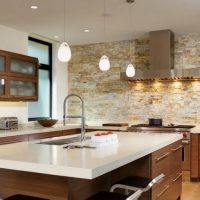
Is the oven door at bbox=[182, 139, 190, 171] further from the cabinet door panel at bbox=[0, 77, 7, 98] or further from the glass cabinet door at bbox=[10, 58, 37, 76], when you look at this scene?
the cabinet door panel at bbox=[0, 77, 7, 98]

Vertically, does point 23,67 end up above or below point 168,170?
above

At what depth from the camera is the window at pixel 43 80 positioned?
21.5 feet

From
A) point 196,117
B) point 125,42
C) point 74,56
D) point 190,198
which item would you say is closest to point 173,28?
point 125,42

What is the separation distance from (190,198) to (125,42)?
3.56 meters

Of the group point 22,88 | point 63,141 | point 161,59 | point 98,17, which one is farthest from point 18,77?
point 161,59

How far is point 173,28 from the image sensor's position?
576cm

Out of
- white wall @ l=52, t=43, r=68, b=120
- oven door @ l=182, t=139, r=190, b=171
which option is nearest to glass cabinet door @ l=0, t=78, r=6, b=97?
white wall @ l=52, t=43, r=68, b=120

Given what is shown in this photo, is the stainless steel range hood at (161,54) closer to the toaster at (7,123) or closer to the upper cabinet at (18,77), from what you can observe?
the upper cabinet at (18,77)

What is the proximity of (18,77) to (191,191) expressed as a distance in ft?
11.0

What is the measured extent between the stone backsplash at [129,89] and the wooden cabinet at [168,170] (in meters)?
2.06

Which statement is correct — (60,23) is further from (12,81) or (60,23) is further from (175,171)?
(175,171)

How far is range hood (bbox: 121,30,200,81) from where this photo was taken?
588 centimetres

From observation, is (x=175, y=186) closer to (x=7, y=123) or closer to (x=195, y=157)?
(x=195, y=157)

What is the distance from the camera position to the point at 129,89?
6.65 metres
